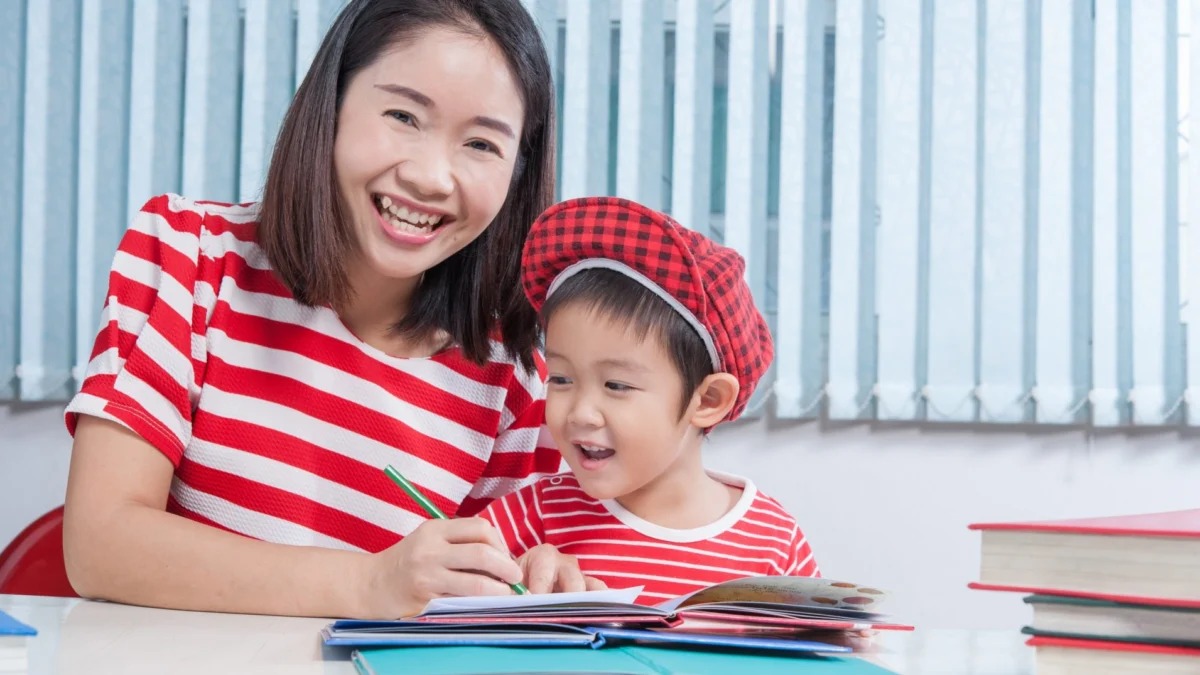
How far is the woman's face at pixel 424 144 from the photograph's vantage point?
1.16 metres

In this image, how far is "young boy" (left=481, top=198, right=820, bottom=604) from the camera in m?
1.09

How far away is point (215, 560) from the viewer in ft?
3.10

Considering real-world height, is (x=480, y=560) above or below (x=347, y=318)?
below

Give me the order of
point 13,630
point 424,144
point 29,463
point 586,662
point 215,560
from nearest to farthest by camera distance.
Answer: point 13,630 → point 586,662 → point 215,560 → point 424,144 → point 29,463

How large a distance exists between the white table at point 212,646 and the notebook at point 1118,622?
0.14m

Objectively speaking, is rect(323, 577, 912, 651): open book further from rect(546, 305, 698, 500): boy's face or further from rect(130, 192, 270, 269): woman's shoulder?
rect(130, 192, 270, 269): woman's shoulder

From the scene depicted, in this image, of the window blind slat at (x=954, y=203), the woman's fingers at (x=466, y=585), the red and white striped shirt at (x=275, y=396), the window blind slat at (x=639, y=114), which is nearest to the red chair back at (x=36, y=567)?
the red and white striped shirt at (x=275, y=396)

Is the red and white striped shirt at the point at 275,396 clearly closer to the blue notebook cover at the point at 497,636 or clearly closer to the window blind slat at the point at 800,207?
the blue notebook cover at the point at 497,636

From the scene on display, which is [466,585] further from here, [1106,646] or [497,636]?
[1106,646]

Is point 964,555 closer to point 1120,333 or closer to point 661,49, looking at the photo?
point 1120,333

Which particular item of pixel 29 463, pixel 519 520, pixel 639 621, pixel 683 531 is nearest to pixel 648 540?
pixel 683 531

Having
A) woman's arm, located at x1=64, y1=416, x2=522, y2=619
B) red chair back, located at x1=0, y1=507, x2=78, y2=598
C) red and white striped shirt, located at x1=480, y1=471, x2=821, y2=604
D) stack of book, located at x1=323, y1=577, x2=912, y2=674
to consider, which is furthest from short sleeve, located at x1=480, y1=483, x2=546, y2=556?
red chair back, located at x1=0, y1=507, x2=78, y2=598

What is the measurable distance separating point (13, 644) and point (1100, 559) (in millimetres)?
571

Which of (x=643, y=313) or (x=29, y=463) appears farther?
(x=29, y=463)
